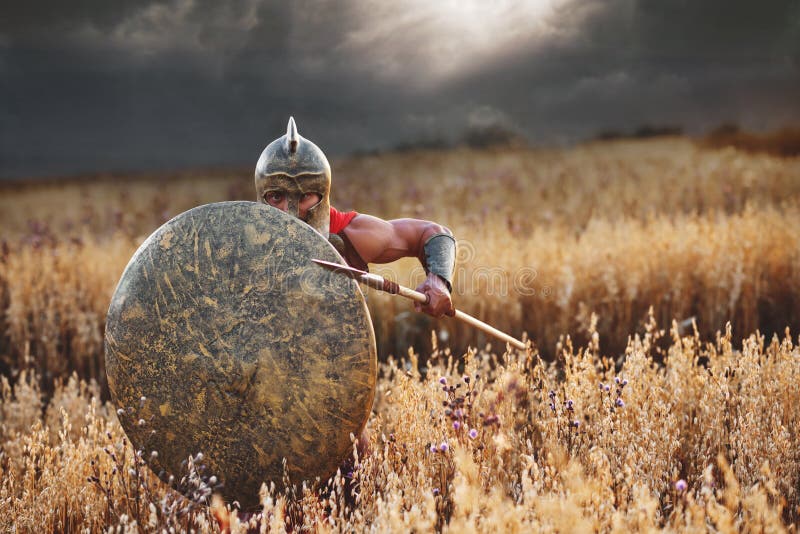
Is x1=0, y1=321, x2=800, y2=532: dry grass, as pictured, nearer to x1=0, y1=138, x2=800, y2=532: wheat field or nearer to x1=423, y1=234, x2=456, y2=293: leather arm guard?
x1=0, y1=138, x2=800, y2=532: wheat field

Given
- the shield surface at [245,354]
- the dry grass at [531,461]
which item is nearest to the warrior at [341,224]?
the shield surface at [245,354]

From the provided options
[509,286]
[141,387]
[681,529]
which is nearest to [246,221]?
[141,387]

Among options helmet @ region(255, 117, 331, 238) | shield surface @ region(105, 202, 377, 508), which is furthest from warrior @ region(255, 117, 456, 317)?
shield surface @ region(105, 202, 377, 508)

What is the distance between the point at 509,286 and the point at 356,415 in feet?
10.8

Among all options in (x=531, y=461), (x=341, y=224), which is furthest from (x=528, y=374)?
(x=531, y=461)

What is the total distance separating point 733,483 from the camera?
197cm

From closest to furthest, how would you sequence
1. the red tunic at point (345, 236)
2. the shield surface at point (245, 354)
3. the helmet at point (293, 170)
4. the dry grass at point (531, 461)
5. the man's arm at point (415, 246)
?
the dry grass at point (531, 461) < the shield surface at point (245, 354) < the helmet at point (293, 170) < the man's arm at point (415, 246) < the red tunic at point (345, 236)

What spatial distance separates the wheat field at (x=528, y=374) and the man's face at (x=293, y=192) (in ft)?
3.49

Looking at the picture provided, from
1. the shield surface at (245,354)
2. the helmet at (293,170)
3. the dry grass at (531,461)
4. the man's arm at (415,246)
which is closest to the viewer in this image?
the dry grass at (531,461)

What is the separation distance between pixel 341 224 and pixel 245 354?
0.85m

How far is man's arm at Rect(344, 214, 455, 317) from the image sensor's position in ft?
9.50

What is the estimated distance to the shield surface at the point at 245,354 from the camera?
2.47 meters

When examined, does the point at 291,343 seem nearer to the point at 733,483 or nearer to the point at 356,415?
the point at 356,415

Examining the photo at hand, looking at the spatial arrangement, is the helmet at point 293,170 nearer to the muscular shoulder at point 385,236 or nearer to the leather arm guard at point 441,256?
the muscular shoulder at point 385,236
